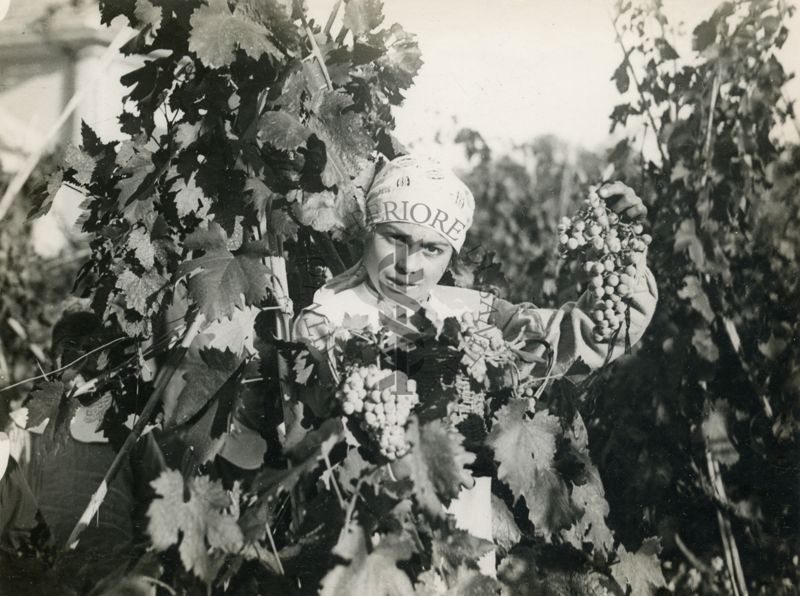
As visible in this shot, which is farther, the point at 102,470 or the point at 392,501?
the point at 102,470

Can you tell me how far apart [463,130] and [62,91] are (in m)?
1.00

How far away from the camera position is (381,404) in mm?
956

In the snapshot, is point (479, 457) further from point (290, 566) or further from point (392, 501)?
point (290, 566)

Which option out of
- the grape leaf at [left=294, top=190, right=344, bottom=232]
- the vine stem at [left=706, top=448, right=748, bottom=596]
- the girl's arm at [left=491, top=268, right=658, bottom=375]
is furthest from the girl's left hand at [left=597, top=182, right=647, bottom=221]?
the vine stem at [left=706, top=448, right=748, bottom=596]

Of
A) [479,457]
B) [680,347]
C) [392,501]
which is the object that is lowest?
[392,501]

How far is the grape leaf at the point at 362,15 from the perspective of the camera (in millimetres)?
1121

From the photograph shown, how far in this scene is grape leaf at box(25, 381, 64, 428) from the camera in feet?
4.08

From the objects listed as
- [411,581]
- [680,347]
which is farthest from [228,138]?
[680,347]

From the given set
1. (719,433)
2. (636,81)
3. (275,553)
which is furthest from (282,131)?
(719,433)

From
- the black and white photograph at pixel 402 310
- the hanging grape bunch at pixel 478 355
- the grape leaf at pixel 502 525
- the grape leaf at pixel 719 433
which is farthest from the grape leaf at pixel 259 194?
the grape leaf at pixel 719 433

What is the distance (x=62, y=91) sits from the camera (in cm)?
158

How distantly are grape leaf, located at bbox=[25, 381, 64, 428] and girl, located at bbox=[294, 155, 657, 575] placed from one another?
0.49 meters

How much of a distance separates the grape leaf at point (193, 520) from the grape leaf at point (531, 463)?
0.41m

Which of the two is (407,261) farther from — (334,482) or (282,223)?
(334,482)
